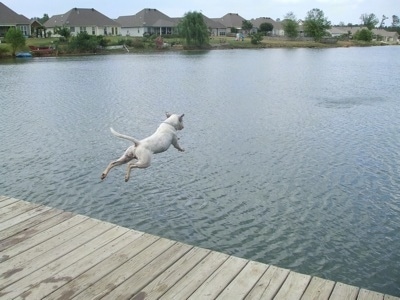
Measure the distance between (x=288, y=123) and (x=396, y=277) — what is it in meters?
16.3

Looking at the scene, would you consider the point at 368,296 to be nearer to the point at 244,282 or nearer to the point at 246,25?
the point at 244,282

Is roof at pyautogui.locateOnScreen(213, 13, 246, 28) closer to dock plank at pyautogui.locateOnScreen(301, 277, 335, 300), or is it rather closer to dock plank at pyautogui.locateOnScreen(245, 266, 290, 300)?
dock plank at pyautogui.locateOnScreen(245, 266, 290, 300)

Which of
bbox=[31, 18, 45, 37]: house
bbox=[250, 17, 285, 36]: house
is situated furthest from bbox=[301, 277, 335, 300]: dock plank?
bbox=[250, 17, 285, 36]: house

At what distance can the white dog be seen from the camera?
6613 mm

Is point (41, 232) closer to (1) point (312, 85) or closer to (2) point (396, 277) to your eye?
(2) point (396, 277)

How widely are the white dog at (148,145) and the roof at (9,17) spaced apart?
111m

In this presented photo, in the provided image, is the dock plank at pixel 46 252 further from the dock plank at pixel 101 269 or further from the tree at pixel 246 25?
the tree at pixel 246 25

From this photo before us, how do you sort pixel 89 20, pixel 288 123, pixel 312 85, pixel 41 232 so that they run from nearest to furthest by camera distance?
pixel 41 232 → pixel 288 123 → pixel 312 85 → pixel 89 20

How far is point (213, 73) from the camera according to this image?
179ft

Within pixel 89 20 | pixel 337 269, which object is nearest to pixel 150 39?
pixel 89 20

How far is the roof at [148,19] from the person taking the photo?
135750 millimetres

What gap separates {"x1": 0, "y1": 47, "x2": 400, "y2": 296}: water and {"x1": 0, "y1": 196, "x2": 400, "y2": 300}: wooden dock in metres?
3.09

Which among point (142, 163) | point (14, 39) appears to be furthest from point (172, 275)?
point (14, 39)

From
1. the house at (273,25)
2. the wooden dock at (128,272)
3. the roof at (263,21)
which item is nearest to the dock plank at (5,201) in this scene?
the wooden dock at (128,272)
